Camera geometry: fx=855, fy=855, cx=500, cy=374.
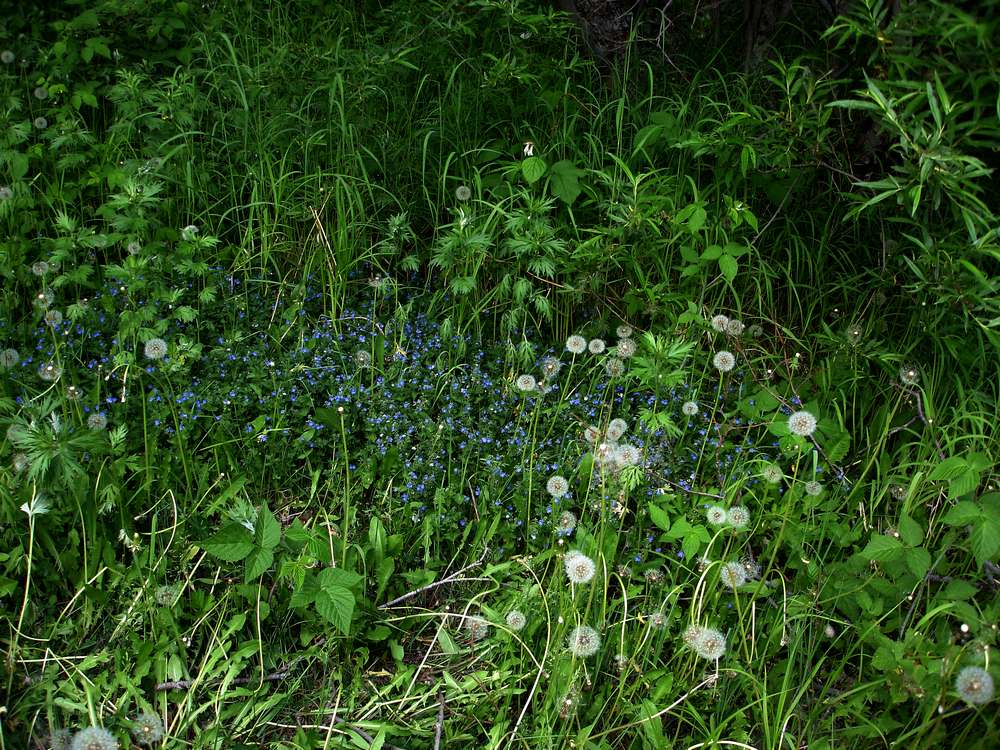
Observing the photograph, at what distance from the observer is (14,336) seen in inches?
118

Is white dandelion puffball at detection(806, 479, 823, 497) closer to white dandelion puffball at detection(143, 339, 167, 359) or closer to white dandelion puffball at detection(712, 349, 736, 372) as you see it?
white dandelion puffball at detection(712, 349, 736, 372)

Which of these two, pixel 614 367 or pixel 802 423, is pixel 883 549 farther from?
pixel 614 367

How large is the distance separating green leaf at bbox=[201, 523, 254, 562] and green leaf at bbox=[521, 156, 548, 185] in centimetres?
165

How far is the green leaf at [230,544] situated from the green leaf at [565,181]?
1.80 m

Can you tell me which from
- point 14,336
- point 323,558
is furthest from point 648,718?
point 14,336

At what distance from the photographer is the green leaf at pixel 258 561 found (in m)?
2.07

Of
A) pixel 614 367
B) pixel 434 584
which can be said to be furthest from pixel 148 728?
pixel 614 367

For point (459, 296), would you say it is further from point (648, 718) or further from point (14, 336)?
point (648, 718)

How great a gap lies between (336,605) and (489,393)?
1.03 meters

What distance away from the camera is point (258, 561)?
2.09 metres

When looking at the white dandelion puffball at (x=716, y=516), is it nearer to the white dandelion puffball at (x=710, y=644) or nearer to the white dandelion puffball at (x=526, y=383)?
the white dandelion puffball at (x=710, y=644)

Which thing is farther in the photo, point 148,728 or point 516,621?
point 516,621

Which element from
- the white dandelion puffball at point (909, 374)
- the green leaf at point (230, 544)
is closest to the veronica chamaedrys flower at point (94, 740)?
the green leaf at point (230, 544)

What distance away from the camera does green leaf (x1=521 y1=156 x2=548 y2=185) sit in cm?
311
